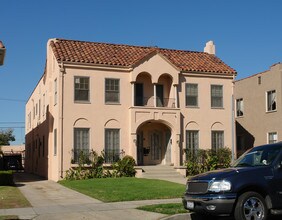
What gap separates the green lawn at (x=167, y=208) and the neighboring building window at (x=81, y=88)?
13.7 metres

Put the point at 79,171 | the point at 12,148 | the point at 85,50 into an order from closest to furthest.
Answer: the point at 79,171 < the point at 85,50 < the point at 12,148

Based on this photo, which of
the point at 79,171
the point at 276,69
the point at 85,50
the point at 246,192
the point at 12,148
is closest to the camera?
the point at 246,192

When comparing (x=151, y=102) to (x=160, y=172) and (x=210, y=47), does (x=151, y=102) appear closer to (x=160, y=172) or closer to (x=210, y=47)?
(x=160, y=172)

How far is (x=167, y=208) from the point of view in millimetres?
13320

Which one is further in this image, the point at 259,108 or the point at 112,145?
the point at 259,108

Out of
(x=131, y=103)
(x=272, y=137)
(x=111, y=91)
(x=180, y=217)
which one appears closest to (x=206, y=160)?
(x=131, y=103)

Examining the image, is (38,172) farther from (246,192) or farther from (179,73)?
(246,192)

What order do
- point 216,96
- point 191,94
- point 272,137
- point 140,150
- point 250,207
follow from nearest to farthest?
point 250,207
point 140,150
point 191,94
point 216,96
point 272,137

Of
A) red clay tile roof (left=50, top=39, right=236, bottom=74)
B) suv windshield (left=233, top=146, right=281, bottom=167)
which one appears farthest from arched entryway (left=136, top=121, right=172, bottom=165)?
suv windshield (left=233, top=146, right=281, bottom=167)

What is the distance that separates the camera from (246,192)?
10.3m

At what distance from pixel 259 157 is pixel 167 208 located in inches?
131

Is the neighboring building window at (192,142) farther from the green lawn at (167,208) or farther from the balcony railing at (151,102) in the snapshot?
the green lawn at (167,208)

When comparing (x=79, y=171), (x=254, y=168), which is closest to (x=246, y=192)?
(x=254, y=168)

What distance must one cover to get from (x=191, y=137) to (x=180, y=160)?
169 centimetres
